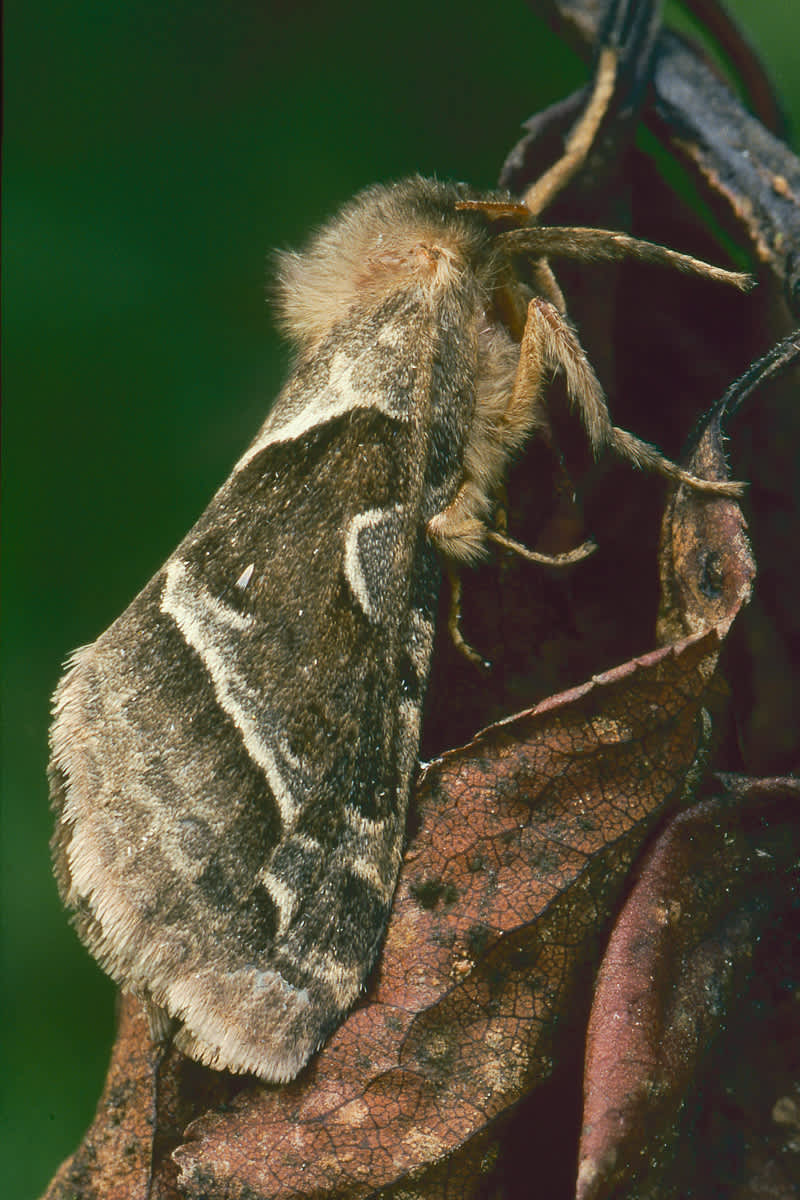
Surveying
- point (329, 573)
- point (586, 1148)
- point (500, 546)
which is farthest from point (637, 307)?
point (586, 1148)

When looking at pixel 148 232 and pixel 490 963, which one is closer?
pixel 490 963

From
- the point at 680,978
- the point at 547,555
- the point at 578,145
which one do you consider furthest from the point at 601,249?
the point at 680,978

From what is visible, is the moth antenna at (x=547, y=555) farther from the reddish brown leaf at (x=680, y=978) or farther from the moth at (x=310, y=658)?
the reddish brown leaf at (x=680, y=978)

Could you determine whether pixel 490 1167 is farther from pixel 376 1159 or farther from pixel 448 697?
pixel 448 697

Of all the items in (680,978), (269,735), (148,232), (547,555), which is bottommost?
(680,978)

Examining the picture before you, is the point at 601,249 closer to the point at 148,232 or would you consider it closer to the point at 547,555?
the point at 547,555

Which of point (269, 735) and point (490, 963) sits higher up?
point (269, 735)
